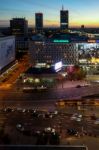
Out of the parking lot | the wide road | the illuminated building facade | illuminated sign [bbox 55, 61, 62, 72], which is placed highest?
the illuminated building facade

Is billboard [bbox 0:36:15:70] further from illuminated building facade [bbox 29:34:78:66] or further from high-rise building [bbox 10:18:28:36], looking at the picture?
high-rise building [bbox 10:18:28:36]

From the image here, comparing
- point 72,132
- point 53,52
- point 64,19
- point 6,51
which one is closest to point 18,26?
point 64,19

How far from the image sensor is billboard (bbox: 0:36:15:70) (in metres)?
16.3

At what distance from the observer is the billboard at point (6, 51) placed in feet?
53.5

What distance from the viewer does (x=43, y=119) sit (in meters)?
8.73

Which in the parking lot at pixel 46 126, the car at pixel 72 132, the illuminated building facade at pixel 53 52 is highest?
the illuminated building facade at pixel 53 52

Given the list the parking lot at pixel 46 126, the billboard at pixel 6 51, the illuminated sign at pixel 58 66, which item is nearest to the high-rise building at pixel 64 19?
the billboard at pixel 6 51

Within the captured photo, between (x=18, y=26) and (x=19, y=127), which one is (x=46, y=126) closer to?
(x=19, y=127)

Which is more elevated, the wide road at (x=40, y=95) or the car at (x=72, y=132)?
the car at (x=72, y=132)

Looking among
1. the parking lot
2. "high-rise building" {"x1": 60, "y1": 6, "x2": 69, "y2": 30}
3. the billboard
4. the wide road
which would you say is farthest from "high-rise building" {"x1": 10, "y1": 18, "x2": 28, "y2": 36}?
the parking lot

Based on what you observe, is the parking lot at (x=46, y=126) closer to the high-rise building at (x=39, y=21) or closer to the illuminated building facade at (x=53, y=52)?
the illuminated building facade at (x=53, y=52)

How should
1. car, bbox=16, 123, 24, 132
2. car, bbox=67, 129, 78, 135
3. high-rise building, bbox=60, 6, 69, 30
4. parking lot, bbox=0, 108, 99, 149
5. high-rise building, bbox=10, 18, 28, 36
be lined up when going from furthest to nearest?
high-rise building, bbox=60, 6, 69, 30 → high-rise building, bbox=10, 18, 28, 36 → car, bbox=16, 123, 24, 132 → car, bbox=67, 129, 78, 135 → parking lot, bbox=0, 108, 99, 149

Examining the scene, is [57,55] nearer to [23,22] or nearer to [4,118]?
[4,118]

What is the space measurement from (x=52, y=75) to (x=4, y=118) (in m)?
5.70
